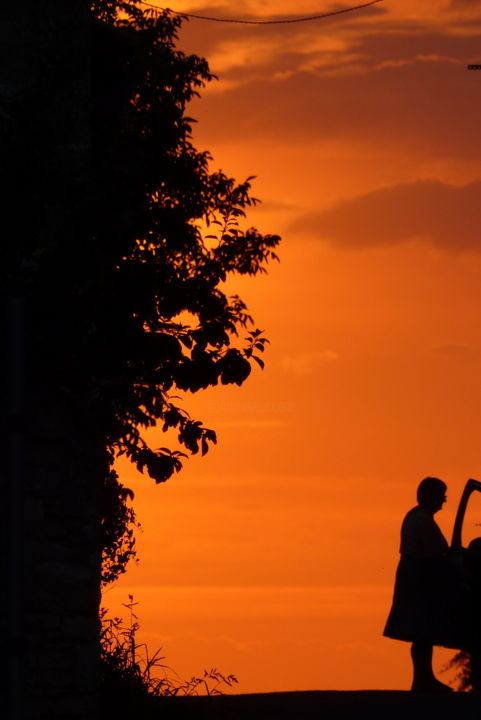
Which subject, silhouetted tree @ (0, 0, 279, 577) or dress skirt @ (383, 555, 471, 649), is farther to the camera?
dress skirt @ (383, 555, 471, 649)

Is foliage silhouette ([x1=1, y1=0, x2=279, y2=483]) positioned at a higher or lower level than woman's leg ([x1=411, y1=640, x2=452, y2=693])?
higher

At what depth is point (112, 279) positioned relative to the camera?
11.4 metres

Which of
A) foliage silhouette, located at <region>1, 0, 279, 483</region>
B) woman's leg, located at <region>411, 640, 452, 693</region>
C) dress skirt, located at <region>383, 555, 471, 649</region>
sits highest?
foliage silhouette, located at <region>1, 0, 279, 483</region>

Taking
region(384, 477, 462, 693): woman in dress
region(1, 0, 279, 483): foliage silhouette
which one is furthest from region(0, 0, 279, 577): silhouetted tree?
region(384, 477, 462, 693): woman in dress

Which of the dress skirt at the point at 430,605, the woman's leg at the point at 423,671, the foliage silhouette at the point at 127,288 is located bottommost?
the woman's leg at the point at 423,671

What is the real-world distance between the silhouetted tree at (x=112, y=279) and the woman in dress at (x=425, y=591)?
7.38 ft

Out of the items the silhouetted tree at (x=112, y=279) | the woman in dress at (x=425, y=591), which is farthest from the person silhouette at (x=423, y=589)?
the silhouetted tree at (x=112, y=279)

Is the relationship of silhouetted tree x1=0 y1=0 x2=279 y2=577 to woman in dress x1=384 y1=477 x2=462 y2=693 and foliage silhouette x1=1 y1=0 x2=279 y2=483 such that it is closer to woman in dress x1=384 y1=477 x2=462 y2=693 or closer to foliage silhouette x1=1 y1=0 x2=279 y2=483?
foliage silhouette x1=1 y1=0 x2=279 y2=483

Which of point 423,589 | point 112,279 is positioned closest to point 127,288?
point 112,279

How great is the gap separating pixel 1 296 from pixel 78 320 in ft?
1.98

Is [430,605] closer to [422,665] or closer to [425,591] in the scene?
[425,591]

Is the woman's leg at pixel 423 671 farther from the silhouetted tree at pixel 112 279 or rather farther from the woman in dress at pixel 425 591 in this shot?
the silhouetted tree at pixel 112 279

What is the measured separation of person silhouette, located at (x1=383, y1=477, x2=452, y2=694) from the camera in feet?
46.4

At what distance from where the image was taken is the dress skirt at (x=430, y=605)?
1416 cm
